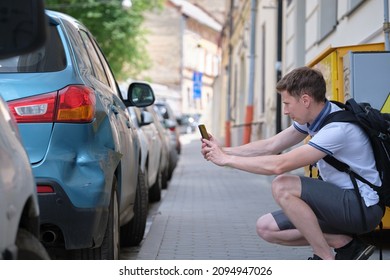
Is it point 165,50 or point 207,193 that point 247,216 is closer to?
point 207,193

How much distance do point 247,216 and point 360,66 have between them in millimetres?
3499

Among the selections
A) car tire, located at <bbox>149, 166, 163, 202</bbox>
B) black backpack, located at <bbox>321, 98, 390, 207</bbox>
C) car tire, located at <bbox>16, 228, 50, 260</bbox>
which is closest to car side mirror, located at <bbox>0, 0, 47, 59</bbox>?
car tire, located at <bbox>16, 228, 50, 260</bbox>

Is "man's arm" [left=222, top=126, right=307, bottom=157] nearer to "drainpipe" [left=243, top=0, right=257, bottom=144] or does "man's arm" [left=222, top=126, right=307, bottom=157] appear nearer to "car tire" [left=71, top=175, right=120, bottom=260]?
"car tire" [left=71, top=175, right=120, bottom=260]

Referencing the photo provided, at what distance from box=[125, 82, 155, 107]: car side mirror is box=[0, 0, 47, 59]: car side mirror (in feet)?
15.5

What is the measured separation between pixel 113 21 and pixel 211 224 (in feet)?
96.8

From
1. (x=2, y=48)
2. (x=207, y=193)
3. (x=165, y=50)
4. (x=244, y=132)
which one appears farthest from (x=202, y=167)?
(x=165, y=50)

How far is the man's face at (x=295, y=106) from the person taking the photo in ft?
17.7

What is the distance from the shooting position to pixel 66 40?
570 centimetres

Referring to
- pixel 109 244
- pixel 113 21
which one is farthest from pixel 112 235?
pixel 113 21

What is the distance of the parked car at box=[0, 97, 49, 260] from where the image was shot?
11.3 feet

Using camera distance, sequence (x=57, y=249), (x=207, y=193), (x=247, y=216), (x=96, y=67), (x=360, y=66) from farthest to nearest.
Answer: (x=207, y=193) < (x=247, y=216) < (x=360, y=66) < (x=96, y=67) < (x=57, y=249)

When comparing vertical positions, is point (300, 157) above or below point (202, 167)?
above

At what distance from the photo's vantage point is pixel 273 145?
599 cm

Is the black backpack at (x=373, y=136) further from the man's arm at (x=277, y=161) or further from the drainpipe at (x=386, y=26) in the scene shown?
the drainpipe at (x=386, y=26)
